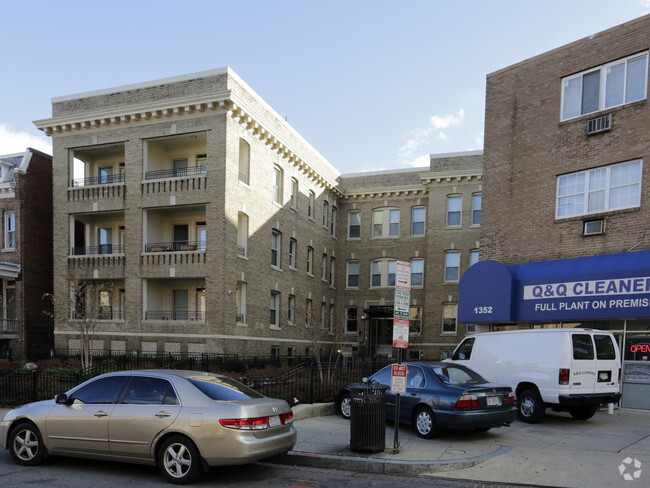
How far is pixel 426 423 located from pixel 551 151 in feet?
35.2

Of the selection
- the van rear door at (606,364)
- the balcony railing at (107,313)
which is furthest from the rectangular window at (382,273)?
the van rear door at (606,364)

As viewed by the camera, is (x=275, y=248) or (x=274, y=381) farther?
(x=275, y=248)

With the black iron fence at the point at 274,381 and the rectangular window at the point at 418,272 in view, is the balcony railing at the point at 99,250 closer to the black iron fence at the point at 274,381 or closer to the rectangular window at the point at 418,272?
the black iron fence at the point at 274,381

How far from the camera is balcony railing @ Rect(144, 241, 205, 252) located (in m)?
24.0

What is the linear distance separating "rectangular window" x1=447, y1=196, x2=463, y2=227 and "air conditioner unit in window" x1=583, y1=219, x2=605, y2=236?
17.6 meters

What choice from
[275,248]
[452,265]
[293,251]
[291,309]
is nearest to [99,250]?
[275,248]

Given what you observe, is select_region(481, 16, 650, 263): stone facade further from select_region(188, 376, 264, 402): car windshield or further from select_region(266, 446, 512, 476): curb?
select_region(188, 376, 264, 402): car windshield

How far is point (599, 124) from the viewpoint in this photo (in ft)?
50.1

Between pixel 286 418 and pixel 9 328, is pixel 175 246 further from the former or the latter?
pixel 286 418

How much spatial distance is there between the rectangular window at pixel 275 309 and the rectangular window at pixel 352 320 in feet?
28.0

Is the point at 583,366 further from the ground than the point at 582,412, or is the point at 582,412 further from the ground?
the point at 583,366

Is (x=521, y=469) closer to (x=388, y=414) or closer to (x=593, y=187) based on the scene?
(x=388, y=414)

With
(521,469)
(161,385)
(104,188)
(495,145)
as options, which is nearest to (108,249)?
(104,188)

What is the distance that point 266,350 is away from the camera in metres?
26.3
